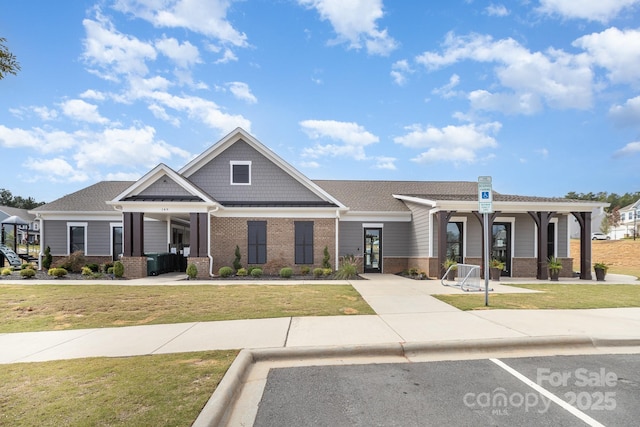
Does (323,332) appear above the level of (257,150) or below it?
below

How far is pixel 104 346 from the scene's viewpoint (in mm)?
6000

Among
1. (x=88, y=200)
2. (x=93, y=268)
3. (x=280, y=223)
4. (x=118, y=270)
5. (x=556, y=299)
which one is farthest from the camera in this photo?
(x=88, y=200)

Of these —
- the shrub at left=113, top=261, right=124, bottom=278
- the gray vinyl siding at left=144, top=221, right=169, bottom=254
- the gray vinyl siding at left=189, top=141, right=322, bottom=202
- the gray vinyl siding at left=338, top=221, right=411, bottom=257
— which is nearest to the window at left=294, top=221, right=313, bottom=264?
the gray vinyl siding at left=189, top=141, right=322, bottom=202

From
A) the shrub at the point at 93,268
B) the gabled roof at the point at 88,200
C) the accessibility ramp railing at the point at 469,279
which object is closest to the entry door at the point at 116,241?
the gabled roof at the point at 88,200

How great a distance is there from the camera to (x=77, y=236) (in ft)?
65.3

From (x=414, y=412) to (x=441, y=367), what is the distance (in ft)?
5.02

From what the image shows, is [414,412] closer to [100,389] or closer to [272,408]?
[272,408]

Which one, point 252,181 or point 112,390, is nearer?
point 112,390

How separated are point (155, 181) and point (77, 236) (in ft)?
22.4

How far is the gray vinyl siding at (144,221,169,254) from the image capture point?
19.9 metres

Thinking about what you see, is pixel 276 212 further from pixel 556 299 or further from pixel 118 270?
pixel 556 299

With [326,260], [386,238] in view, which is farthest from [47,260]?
[386,238]

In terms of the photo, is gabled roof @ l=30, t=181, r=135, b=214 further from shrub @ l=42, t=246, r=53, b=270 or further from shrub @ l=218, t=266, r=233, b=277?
shrub @ l=218, t=266, r=233, b=277

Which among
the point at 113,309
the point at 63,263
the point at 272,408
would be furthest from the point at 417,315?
the point at 63,263
